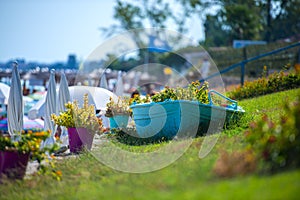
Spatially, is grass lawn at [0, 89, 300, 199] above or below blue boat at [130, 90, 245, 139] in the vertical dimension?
below

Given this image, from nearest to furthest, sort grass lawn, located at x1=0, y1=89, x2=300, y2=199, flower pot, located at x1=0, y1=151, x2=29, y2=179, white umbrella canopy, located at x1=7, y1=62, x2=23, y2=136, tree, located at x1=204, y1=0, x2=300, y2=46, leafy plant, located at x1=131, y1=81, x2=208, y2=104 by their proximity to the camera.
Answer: grass lawn, located at x1=0, y1=89, x2=300, y2=199
flower pot, located at x1=0, y1=151, x2=29, y2=179
leafy plant, located at x1=131, y1=81, x2=208, y2=104
white umbrella canopy, located at x1=7, y1=62, x2=23, y2=136
tree, located at x1=204, y1=0, x2=300, y2=46

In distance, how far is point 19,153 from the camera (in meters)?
7.95

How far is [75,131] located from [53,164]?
2.31 metres

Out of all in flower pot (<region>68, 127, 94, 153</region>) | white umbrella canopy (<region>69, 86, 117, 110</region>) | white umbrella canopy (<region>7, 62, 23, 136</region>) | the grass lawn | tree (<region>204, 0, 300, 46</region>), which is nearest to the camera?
the grass lawn

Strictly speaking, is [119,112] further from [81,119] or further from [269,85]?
[269,85]

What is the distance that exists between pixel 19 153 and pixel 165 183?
286 cm

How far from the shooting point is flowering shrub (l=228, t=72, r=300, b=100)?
Answer: 48.5 feet

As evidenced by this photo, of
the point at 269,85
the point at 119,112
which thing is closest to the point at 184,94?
the point at 119,112

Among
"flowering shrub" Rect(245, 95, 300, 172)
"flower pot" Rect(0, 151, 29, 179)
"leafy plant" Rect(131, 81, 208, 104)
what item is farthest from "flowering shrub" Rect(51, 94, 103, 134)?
"flowering shrub" Rect(245, 95, 300, 172)

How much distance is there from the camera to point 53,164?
8.52 m

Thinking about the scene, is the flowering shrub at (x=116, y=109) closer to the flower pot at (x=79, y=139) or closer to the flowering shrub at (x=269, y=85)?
the flower pot at (x=79, y=139)

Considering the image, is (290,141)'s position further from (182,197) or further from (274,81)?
(274,81)

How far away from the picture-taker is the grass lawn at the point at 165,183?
528 centimetres

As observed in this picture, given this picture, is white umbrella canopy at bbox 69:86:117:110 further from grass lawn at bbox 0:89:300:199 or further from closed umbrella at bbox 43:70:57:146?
grass lawn at bbox 0:89:300:199
